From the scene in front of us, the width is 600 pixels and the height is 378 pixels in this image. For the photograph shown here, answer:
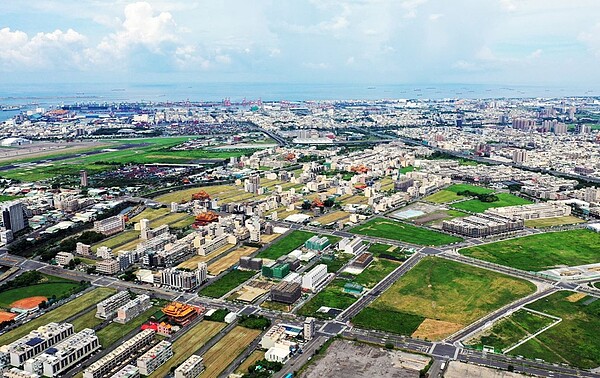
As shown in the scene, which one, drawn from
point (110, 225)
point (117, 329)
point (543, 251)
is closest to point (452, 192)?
point (543, 251)

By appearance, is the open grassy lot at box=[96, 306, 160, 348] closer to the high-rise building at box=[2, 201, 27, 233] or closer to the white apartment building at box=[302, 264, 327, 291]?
the white apartment building at box=[302, 264, 327, 291]

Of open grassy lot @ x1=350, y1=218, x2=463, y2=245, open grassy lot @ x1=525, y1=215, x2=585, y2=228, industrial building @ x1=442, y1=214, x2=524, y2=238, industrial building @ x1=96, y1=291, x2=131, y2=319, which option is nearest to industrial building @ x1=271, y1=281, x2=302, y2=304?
industrial building @ x1=96, y1=291, x2=131, y2=319

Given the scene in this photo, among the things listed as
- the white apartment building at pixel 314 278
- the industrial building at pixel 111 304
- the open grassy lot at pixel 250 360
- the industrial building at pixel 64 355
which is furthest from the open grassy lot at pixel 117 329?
the white apartment building at pixel 314 278

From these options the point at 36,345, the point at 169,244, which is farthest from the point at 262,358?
the point at 169,244

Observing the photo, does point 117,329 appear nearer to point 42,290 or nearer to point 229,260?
point 42,290

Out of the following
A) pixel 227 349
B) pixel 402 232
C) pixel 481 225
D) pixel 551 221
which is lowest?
pixel 227 349

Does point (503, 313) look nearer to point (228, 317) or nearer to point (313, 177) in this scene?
point (228, 317)
